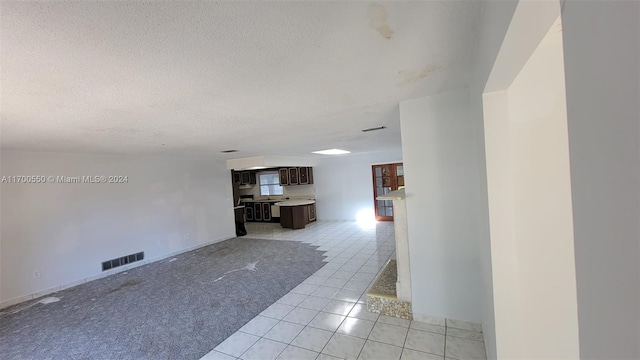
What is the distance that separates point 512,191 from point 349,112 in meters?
1.60

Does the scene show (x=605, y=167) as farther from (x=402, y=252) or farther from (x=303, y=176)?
(x=303, y=176)

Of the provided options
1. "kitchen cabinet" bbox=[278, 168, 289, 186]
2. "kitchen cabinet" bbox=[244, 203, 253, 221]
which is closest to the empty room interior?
"kitchen cabinet" bbox=[278, 168, 289, 186]

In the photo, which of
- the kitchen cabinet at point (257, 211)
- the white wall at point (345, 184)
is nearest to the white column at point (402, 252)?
the white wall at point (345, 184)

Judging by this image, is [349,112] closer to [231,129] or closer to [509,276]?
[231,129]

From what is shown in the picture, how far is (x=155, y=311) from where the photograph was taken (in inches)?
119

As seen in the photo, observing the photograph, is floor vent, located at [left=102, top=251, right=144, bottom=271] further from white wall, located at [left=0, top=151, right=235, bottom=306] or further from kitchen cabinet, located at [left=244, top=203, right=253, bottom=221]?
kitchen cabinet, located at [left=244, top=203, right=253, bottom=221]

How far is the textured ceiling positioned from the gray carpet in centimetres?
214

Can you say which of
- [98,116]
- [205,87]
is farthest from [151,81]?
[98,116]

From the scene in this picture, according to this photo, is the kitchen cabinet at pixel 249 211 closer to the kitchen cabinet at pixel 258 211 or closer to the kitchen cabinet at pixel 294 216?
the kitchen cabinet at pixel 258 211

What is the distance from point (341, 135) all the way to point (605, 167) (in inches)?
140

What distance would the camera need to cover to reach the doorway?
750 centimetres

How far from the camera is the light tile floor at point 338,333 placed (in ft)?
6.84

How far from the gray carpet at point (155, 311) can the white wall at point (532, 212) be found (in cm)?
242

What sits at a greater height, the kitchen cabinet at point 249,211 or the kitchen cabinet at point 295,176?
the kitchen cabinet at point 295,176
